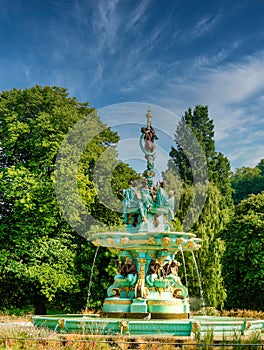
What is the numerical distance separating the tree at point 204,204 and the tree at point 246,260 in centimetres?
116

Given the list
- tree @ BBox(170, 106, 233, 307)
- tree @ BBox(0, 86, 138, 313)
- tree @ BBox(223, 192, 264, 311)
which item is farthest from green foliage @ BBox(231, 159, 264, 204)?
tree @ BBox(0, 86, 138, 313)

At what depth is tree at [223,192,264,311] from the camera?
25312 mm

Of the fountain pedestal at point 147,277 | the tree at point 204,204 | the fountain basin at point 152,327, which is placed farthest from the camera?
the tree at point 204,204

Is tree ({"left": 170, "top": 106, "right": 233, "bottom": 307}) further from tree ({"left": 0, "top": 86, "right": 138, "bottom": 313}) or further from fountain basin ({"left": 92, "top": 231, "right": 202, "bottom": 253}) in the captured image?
fountain basin ({"left": 92, "top": 231, "right": 202, "bottom": 253})

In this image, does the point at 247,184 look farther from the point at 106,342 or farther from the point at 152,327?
the point at 106,342

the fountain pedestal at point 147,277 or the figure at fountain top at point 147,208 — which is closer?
the fountain pedestal at point 147,277

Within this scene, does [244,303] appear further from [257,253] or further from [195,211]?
[195,211]

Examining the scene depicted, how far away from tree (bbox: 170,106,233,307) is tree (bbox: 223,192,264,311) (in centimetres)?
116

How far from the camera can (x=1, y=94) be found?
2836 cm

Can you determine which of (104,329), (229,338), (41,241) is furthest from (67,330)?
(41,241)

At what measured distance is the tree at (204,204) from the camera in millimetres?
28188

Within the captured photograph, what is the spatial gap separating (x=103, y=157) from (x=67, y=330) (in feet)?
53.9

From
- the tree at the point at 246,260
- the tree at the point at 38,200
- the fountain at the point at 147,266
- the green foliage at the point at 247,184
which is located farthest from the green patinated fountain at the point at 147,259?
the green foliage at the point at 247,184

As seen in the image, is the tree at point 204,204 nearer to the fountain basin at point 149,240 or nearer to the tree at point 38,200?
the tree at point 38,200
